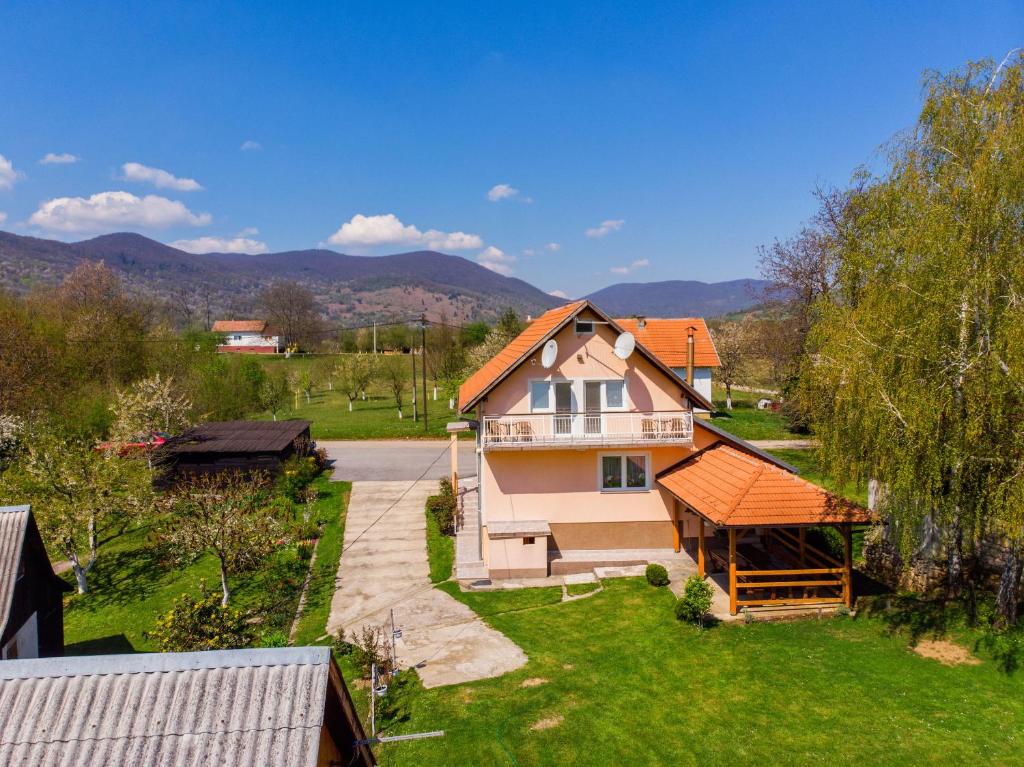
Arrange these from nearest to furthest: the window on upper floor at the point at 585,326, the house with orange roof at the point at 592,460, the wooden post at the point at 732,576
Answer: the wooden post at the point at 732,576
the house with orange roof at the point at 592,460
the window on upper floor at the point at 585,326

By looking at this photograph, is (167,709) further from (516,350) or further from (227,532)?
(516,350)

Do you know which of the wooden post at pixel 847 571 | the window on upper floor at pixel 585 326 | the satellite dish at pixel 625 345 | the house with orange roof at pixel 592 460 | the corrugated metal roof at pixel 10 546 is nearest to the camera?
the corrugated metal roof at pixel 10 546

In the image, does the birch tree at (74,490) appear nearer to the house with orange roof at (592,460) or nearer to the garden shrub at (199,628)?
the garden shrub at (199,628)

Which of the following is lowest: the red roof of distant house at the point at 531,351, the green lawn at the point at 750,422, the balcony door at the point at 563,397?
the green lawn at the point at 750,422

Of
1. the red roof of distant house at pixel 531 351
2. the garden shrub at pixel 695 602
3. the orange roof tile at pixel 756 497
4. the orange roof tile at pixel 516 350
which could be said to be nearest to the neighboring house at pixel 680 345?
the orange roof tile at pixel 516 350

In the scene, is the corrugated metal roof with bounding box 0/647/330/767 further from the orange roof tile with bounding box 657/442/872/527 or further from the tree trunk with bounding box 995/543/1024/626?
the tree trunk with bounding box 995/543/1024/626

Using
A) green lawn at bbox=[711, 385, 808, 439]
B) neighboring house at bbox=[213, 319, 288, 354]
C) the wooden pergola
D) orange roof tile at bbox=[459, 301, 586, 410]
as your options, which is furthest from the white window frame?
neighboring house at bbox=[213, 319, 288, 354]

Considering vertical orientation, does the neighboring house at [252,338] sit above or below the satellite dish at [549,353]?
above

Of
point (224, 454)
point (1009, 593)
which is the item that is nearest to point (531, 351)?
point (1009, 593)
